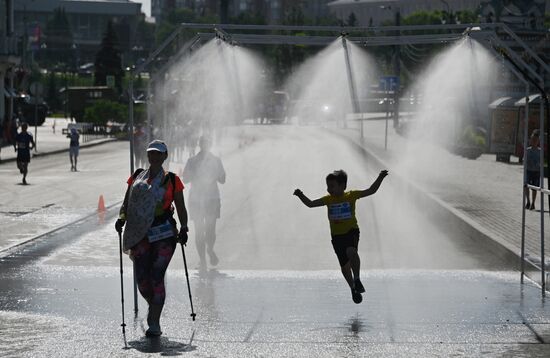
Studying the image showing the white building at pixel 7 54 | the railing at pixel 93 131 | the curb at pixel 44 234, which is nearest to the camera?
the curb at pixel 44 234

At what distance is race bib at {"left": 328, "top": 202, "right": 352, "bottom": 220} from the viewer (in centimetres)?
1218

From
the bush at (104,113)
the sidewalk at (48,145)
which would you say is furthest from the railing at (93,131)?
the sidewalk at (48,145)

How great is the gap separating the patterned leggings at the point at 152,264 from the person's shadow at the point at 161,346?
1.33ft

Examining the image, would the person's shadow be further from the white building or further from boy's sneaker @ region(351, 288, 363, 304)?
the white building

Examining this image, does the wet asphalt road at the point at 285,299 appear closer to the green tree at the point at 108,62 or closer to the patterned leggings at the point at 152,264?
the patterned leggings at the point at 152,264

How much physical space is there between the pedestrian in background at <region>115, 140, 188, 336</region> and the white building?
55.0m

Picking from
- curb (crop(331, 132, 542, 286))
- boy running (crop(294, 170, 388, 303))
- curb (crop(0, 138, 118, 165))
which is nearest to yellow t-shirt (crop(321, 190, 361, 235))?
boy running (crop(294, 170, 388, 303))

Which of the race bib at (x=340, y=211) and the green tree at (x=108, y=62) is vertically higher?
the green tree at (x=108, y=62)

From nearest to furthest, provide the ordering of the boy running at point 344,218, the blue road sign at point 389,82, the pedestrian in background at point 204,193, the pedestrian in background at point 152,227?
the pedestrian in background at point 152,227
the boy running at point 344,218
the pedestrian in background at point 204,193
the blue road sign at point 389,82

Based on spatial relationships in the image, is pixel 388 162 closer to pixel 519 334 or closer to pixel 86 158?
pixel 86 158

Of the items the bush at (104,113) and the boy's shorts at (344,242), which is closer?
the boy's shorts at (344,242)

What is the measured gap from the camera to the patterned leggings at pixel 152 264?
10.5 metres

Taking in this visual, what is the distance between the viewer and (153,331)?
409 inches

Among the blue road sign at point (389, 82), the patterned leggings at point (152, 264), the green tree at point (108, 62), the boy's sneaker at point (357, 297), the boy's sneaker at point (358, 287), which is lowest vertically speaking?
the boy's sneaker at point (357, 297)
